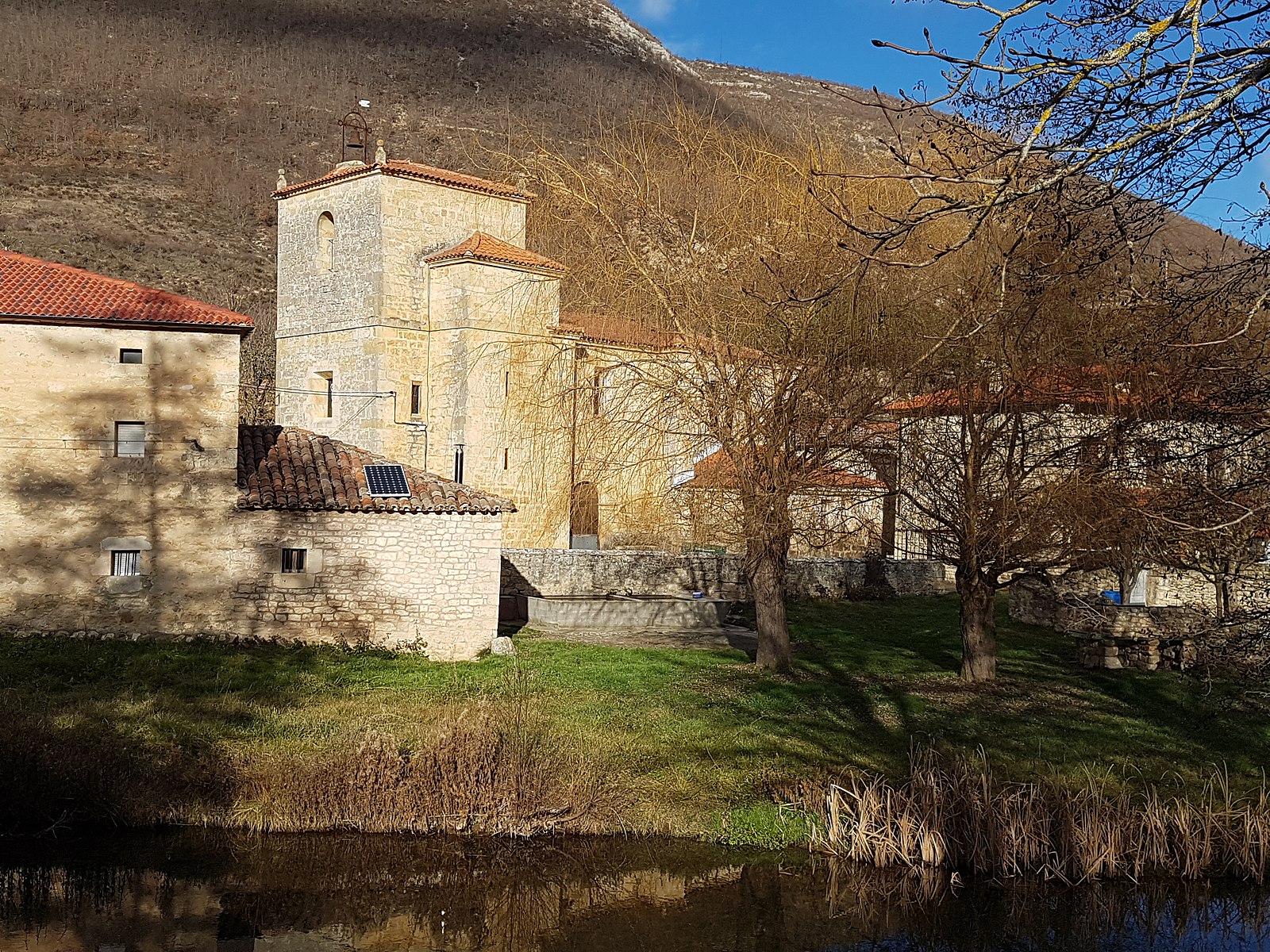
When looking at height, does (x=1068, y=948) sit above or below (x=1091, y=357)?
below

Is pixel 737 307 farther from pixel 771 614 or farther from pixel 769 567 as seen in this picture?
pixel 771 614

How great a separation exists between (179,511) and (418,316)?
512 inches

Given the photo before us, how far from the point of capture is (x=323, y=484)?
1773 centimetres

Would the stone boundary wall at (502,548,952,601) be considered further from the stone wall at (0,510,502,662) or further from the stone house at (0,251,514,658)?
the stone house at (0,251,514,658)

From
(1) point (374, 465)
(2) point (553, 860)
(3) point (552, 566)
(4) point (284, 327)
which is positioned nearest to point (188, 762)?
(2) point (553, 860)

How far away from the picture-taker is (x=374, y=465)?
60.6 feet

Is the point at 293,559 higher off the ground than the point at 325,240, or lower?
lower

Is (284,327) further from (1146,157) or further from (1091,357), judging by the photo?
(1146,157)

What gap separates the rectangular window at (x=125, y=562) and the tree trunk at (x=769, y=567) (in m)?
8.71

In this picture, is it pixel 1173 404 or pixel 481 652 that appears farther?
pixel 481 652

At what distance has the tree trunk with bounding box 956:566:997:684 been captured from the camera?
15.8 metres

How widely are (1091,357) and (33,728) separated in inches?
487

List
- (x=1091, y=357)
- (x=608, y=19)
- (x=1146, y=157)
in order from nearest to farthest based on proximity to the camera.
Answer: (x=1146, y=157) → (x=1091, y=357) → (x=608, y=19)

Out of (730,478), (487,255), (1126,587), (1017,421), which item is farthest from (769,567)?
(487,255)
